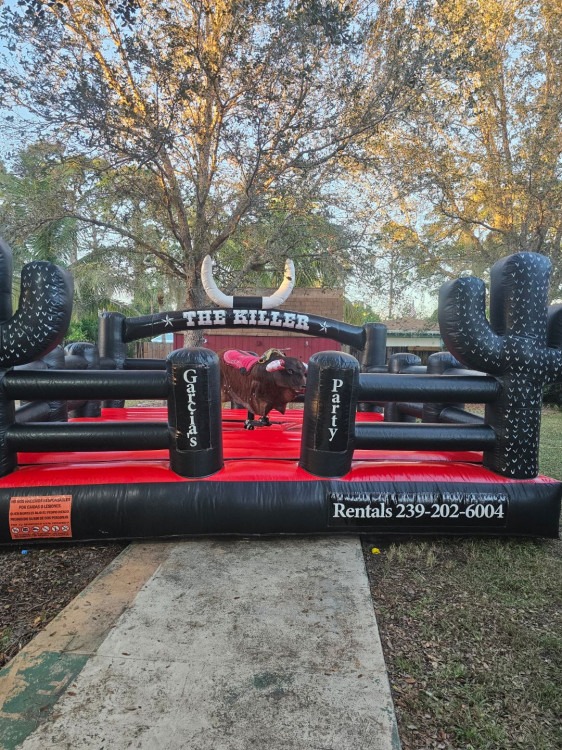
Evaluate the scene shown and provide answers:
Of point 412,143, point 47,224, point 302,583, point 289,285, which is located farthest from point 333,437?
point 412,143

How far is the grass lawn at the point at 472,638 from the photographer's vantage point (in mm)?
1715

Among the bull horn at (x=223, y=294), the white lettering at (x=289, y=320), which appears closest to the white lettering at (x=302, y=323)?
the white lettering at (x=289, y=320)

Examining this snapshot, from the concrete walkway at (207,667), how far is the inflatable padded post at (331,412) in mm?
813

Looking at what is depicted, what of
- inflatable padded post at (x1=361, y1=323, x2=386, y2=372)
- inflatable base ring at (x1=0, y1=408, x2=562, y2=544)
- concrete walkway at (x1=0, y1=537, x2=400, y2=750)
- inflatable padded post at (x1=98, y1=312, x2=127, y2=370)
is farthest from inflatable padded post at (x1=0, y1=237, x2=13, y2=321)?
inflatable padded post at (x1=361, y1=323, x2=386, y2=372)

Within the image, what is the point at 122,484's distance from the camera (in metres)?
3.34

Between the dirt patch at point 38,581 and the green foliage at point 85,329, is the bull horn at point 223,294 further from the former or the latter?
the green foliage at point 85,329

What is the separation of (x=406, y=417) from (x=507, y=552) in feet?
11.9

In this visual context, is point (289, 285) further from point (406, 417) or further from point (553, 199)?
point (553, 199)

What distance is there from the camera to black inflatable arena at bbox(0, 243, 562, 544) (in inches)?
131

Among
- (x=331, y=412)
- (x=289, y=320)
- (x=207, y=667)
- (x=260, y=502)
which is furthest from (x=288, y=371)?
(x=207, y=667)

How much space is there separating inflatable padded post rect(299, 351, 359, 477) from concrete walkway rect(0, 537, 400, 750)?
813 mm

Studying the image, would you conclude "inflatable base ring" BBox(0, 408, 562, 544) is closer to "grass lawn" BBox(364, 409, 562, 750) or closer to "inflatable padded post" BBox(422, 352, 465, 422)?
"grass lawn" BBox(364, 409, 562, 750)

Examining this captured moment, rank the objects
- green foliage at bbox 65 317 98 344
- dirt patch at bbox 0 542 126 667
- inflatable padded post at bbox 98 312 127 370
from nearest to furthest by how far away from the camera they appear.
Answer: dirt patch at bbox 0 542 126 667 → inflatable padded post at bbox 98 312 127 370 → green foliage at bbox 65 317 98 344

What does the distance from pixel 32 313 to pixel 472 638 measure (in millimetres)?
3393
